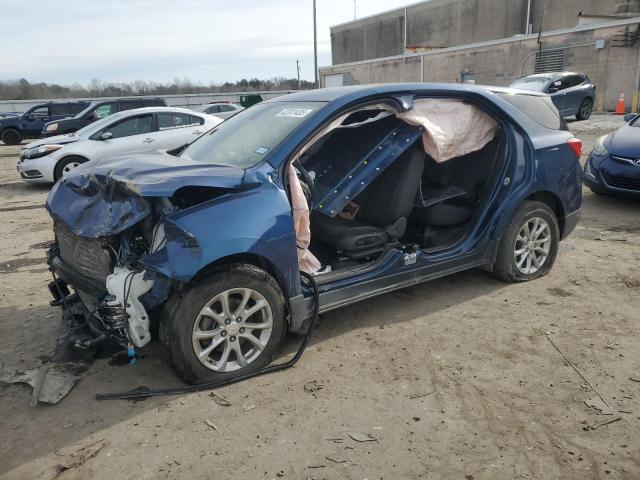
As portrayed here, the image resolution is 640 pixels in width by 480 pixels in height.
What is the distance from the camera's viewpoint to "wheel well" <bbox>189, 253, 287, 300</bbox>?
3029 millimetres

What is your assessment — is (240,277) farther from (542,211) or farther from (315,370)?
(542,211)

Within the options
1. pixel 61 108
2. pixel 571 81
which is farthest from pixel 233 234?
pixel 61 108

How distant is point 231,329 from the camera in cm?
314

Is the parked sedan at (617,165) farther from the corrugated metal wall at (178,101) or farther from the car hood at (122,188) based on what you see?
the corrugated metal wall at (178,101)

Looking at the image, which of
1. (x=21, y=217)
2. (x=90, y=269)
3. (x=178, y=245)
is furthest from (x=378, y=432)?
(x=21, y=217)

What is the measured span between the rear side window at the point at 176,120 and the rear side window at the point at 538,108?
7893 mm

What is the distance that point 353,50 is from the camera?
5819 cm

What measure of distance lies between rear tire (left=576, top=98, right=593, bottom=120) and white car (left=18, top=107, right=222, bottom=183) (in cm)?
1425

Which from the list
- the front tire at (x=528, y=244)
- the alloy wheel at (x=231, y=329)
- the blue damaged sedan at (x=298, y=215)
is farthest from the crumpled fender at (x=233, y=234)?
the front tire at (x=528, y=244)

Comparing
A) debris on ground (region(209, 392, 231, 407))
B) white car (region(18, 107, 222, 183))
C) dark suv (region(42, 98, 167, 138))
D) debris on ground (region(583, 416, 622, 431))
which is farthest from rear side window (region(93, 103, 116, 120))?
debris on ground (region(583, 416, 622, 431))

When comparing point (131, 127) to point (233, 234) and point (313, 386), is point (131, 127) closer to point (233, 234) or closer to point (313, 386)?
point (233, 234)

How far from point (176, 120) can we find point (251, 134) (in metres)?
7.57

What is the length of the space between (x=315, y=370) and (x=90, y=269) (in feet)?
5.30

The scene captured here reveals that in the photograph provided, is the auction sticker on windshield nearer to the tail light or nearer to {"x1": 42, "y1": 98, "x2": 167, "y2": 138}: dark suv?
the tail light
